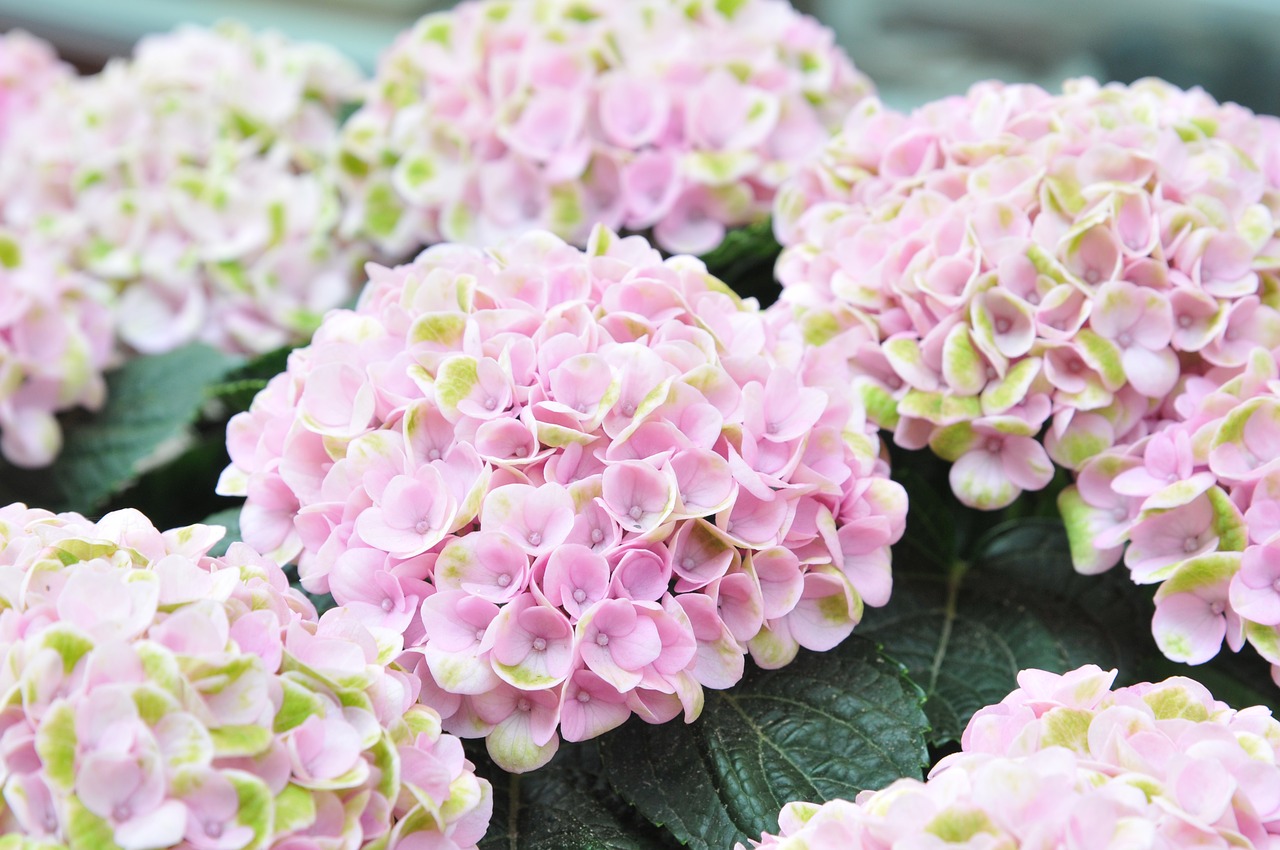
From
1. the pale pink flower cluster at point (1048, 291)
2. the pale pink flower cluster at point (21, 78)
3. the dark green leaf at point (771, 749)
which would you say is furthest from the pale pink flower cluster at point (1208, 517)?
the pale pink flower cluster at point (21, 78)

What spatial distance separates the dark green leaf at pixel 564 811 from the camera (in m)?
0.62

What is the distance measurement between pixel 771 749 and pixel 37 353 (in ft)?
2.23

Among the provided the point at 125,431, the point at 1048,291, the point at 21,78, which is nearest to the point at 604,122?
the point at 1048,291

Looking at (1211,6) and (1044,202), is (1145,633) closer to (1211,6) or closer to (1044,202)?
(1044,202)

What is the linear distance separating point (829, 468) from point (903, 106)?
1.27 metres

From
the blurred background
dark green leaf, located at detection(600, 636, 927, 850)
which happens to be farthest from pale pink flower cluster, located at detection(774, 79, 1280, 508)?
the blurred background

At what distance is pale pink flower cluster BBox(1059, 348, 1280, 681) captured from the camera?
2.00ft

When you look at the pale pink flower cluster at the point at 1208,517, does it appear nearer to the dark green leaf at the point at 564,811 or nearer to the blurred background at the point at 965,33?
the dark green leaf at the point at 564,811

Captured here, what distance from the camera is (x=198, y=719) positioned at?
0.45 metres

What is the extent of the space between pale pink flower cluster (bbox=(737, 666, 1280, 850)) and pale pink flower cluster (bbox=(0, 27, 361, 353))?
70 cm

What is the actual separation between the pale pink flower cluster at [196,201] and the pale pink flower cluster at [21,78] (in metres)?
0.10

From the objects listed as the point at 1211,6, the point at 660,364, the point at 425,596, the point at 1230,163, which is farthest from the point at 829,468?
the point at 1211,6

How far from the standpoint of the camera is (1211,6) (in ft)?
5.64

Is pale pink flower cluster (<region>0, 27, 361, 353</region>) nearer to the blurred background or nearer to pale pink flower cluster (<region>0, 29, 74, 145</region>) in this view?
pale pink flower cluster (<region>0, 29, 74, 145</region>)
